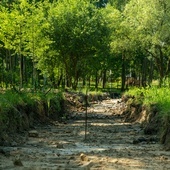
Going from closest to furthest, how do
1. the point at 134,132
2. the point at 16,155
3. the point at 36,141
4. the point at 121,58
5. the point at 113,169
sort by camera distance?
the point at 113,169, the point at 16,155, the point at 36,141, the point at 134,132, the point at 121,58

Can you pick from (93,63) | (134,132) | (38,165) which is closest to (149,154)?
(38,165)

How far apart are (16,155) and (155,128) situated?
21.4 ft

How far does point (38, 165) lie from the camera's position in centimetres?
697

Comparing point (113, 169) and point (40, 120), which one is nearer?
point (113, 169)

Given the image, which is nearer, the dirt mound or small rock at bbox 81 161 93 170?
small rock at bbox 81 161 93 170

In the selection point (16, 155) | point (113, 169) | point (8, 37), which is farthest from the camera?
point (8, 37)

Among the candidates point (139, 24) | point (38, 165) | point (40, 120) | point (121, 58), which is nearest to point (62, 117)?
point (40, 120)

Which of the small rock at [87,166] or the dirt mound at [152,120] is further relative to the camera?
the dirt mound at [152,120]

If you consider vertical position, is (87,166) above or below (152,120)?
below

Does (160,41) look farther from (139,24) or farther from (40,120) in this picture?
(40,120)

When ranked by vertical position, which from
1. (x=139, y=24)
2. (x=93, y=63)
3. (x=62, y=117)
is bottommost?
(x=62, y=117)

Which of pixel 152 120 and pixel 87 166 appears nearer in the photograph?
pixel 87 166

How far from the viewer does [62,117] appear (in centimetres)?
2167

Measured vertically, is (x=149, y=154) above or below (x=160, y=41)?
below
